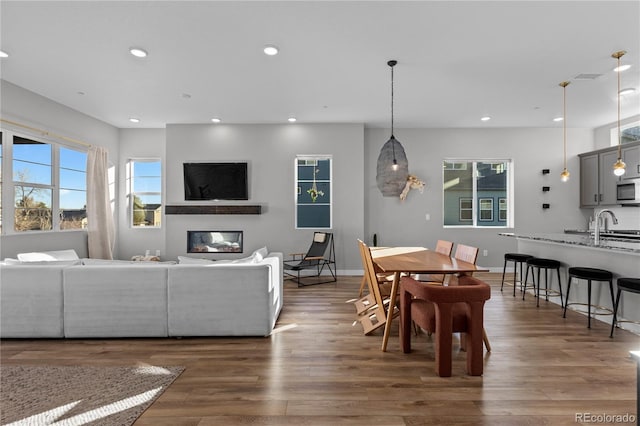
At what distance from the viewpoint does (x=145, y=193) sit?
247 inches

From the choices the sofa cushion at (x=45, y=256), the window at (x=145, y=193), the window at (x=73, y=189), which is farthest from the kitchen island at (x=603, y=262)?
the window at (x=73, y=189)

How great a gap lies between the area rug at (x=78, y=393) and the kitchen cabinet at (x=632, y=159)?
267 inches

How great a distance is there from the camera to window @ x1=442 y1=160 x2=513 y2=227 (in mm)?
6133

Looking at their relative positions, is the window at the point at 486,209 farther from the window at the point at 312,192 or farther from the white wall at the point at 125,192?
the white wall at the point at 125,192

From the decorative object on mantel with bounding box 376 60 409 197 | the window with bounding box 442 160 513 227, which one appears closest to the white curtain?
the decorative object on mantel with bounding box 376 60 409 197

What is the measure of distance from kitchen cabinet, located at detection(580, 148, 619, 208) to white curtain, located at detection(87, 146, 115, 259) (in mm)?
8703

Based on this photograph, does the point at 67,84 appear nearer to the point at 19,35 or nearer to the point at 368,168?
the point at 19,35

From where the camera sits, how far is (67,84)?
13.2ft

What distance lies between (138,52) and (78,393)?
3038 millimetres

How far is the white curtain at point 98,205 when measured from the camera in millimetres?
5250

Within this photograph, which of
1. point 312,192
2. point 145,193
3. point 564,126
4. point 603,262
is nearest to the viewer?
point 603,262

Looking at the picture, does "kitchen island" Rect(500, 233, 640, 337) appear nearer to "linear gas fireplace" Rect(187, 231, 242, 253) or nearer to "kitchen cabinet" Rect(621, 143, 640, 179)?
"kitchen cabinet" Rect(621, 143, 640, 179)

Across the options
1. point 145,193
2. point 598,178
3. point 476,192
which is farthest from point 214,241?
point 598,178

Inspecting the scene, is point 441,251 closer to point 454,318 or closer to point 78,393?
point 454,318
